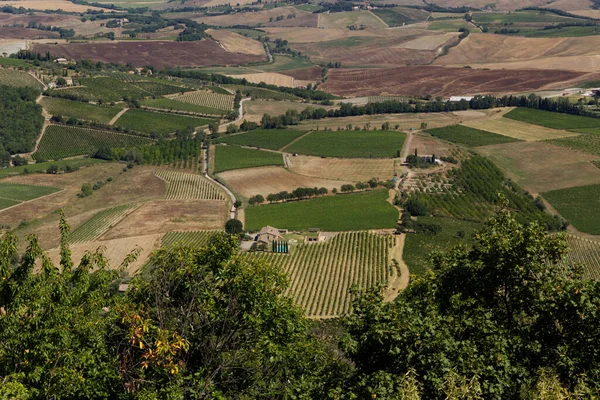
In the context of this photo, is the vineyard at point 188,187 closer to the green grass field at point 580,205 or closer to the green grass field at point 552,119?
the green grass field at point 580,205

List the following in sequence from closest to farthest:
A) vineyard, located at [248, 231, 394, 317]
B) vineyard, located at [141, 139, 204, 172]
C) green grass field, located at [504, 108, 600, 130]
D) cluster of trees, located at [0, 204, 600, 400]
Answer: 1. cluster of trees, located at [0, 204, 600, 400]
2. vineyard, located at [248, 231, 394, 317]
3. vineyard, located at [141, 139, 204, 172]
4. green grass field, located at [504, 108, 600, 130]

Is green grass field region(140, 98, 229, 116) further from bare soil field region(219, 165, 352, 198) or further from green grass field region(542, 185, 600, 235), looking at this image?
green grass field region(542, 185, 600, 235)

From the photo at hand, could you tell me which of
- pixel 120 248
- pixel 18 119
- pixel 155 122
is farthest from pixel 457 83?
pixel 120 248

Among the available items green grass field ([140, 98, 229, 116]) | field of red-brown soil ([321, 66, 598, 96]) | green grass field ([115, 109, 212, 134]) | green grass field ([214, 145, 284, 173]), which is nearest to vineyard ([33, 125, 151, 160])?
green grass field ([115, 109, 212, 134])

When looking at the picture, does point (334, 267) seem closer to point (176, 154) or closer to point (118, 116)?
point (176, 154)

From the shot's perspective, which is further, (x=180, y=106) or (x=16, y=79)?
(x=16, y=79)

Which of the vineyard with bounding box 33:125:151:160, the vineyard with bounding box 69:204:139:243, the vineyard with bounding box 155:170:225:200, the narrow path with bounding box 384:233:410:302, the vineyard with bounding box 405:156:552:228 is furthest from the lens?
the vineyard with bounding box 33:125:151:160
